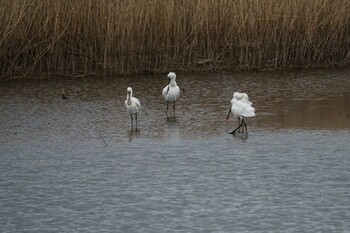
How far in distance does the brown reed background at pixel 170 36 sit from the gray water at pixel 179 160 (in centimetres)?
123

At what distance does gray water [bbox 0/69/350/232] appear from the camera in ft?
25.3

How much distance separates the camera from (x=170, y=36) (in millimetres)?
16672

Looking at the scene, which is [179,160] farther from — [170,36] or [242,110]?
[170,36]

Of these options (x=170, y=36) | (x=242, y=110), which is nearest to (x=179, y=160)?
(x=242, y=110)

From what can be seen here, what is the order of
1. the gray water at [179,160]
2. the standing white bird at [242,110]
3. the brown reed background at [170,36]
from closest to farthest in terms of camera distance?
the gray water at [179,160] → the standing white bird at [242,110] → the brown reed background at [170,36]

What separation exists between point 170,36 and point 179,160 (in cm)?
700

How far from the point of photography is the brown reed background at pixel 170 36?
650 inches

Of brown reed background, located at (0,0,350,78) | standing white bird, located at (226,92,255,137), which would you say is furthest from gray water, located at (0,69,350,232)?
brown reed background, located at (0,0,350,78)

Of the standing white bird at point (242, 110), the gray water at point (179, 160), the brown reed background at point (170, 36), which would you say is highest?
the brown reed background at point (170, 36)

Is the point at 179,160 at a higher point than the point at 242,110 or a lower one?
lower

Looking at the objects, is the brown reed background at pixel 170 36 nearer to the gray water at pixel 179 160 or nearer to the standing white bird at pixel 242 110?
the gray water at pixel 179 160

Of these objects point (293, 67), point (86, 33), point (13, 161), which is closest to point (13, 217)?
point (13, 161)

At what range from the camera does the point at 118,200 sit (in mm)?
8352

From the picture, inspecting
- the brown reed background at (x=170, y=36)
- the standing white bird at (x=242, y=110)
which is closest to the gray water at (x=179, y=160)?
the standing white bird at (x=242, y=110)
